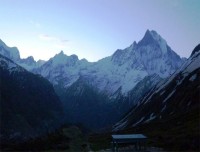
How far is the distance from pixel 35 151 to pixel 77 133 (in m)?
39.8

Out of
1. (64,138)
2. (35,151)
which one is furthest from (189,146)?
(64,138)

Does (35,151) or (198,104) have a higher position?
(198,104)

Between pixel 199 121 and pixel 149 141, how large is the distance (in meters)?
30.2

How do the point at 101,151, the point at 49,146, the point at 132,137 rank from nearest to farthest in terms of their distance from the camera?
the point at 132,137, the point at 101,151, the point at 49,146

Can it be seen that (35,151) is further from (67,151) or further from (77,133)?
(77,133)

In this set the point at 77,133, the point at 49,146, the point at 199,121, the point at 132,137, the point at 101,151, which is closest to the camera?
the point at 132,137

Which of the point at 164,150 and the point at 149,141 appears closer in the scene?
the point at 164,150

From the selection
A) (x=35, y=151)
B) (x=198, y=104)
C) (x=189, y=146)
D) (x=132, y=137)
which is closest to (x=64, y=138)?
(x=35, y=151)

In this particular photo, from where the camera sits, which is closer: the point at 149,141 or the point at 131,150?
the point at 131,150

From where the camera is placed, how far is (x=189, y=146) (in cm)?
9088

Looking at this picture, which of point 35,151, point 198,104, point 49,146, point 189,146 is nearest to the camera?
point 189,146

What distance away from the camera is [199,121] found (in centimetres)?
14025

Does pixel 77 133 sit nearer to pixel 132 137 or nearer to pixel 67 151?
pixel 67 151

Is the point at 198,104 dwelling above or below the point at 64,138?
above
